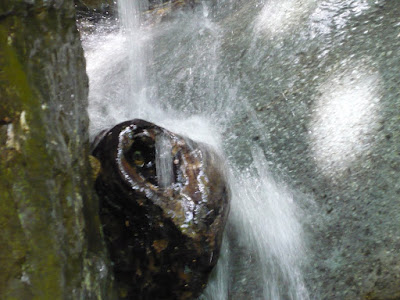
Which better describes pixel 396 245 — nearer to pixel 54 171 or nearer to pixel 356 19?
pixel 356 19

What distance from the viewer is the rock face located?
1.74m

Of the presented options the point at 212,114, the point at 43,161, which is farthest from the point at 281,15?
the point at 43,161

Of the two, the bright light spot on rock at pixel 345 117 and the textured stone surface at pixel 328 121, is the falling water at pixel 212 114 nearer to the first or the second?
the textured stone surface at pixel 328 121

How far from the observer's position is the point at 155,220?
1.74 metres

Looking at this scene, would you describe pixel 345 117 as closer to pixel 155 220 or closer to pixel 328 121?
pixel 328 121

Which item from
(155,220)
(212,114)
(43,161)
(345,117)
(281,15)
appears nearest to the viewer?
(43,161)

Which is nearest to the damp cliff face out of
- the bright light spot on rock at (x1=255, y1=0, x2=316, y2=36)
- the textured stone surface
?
the textured stone surface

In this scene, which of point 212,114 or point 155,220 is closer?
point 155,220

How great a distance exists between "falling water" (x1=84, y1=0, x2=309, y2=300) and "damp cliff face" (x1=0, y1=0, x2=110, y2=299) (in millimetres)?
484

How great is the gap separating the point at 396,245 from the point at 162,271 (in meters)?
0.96

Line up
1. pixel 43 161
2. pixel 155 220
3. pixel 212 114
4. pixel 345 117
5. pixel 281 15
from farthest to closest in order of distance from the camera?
1. pixel 281 15
2. pixel 212 114
3. pixel 345 117
4. pixel 155 220
5. pixel 43 161

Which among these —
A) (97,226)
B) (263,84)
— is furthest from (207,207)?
(263,84)

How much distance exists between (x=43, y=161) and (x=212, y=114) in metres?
1.29

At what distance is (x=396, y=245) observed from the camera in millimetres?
1868
